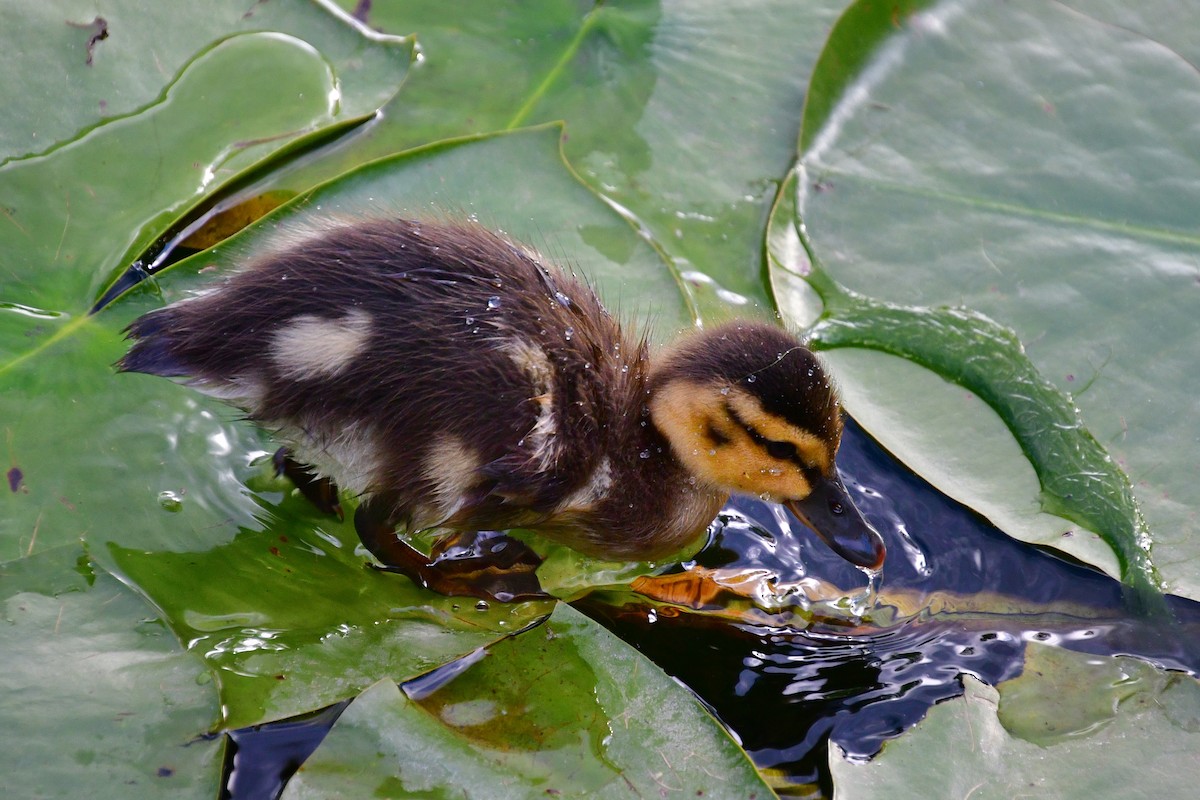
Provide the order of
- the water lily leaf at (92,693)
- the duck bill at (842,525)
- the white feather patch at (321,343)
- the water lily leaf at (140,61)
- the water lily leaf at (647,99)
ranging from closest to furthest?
the water lily leaf at (92,693) → the white feather patch at (321,343) → the duck bill at (842,525) → the water lily leaf at (140,61) → the water lily leaf at (647,99)

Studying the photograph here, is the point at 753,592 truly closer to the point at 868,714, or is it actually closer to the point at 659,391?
the point at 868,714

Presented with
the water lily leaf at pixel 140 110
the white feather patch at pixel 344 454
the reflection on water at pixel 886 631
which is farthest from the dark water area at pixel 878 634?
the water lily leaf at pixel 140 110

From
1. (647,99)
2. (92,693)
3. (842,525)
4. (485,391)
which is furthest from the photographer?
(647,99)

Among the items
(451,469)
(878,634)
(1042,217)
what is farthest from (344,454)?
(1042,217)

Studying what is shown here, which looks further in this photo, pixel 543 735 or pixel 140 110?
pixel 140 110

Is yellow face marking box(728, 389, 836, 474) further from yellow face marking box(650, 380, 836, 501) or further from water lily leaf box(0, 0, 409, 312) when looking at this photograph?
water lily leaf box(0, 0, 409, 312)

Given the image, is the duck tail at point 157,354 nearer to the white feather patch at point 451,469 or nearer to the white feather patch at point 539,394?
the white feather patch at point 451,469

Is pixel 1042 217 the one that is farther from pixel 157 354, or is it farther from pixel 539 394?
pixel 157 354
